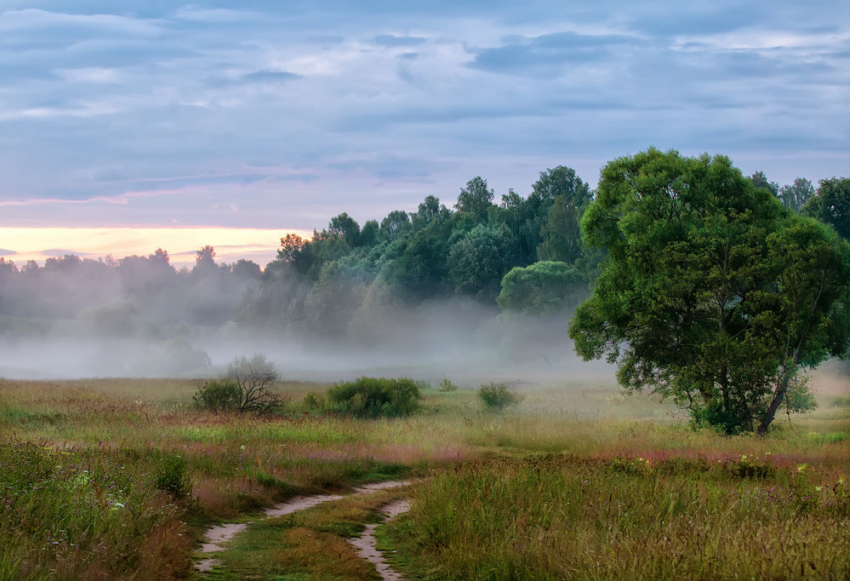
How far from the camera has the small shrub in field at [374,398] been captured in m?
38.8

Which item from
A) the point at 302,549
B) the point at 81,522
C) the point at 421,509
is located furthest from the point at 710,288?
the point at 81,522

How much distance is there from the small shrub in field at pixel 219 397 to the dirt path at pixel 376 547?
2033cm

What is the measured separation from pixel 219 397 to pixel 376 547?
2450 cm

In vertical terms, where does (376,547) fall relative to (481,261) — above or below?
below

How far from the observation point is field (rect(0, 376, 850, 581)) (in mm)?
8961

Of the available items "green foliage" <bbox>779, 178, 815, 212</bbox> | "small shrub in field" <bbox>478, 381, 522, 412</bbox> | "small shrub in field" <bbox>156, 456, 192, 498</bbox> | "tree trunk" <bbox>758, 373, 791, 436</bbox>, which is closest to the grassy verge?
"small shrub in field" <bbox>156, 456, 192, 498</bbox>

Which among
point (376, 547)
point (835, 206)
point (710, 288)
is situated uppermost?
point (835, 206)

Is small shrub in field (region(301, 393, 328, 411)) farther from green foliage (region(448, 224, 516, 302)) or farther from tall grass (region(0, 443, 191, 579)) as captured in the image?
green foliage (region(448, 224, 516, 302))

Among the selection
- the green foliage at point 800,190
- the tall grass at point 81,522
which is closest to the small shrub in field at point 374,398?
the tall grass at point 81,522

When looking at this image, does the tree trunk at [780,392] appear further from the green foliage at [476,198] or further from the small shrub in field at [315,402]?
the green foliage at [476,198]

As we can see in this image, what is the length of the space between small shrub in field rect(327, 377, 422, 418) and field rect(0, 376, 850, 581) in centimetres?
1287

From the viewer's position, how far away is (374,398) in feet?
131

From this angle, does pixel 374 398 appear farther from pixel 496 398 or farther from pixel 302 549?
pixel 302 549

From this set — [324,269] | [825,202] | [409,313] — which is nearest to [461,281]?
[409,313]
